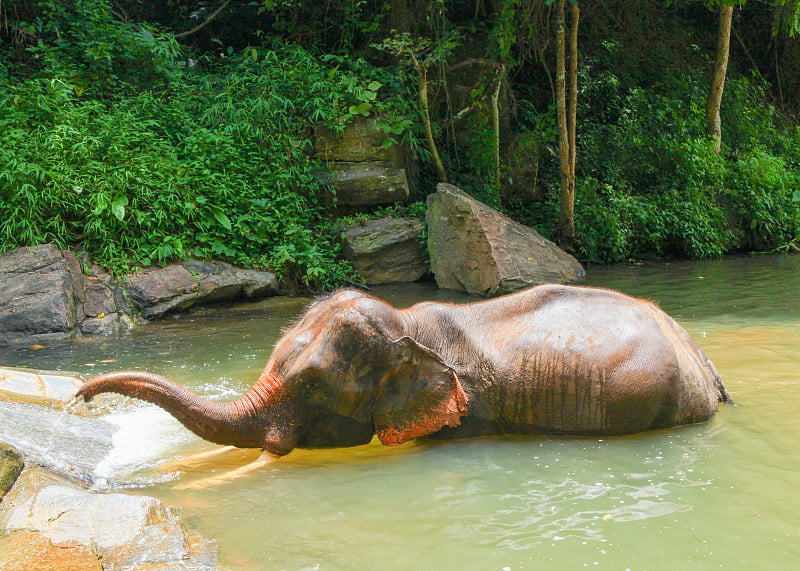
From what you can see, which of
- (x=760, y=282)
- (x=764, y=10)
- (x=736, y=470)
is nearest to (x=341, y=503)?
(x=736, y=470)

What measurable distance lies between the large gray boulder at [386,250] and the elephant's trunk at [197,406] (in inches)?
298

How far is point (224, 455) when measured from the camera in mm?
4375

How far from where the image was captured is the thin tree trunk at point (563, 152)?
1253 centimetres

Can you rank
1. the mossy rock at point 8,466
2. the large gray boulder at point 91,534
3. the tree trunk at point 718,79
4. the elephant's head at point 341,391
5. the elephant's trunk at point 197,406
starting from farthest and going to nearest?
1. the tree trunk at point 718,79
2. the elephant's head at point 341,391
3. the elephant's trunk at point 197,406
4. the mossy rock at point 8,466
5. the large gray boulder at point 91,534

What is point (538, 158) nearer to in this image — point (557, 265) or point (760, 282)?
point (557, 265)

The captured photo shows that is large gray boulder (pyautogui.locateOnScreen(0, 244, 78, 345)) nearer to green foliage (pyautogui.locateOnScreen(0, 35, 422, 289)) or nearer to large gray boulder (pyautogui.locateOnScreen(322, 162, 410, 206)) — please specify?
green foliage (pyautogui.locateOnScreen(0, 35, 422, 289))

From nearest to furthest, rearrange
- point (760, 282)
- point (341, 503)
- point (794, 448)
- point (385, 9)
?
point (341, 503) → point (794, 448) → point (760, 282) → point (385, 9)

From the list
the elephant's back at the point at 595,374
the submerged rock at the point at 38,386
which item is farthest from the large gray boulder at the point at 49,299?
the elephant's back at the point at 595,374

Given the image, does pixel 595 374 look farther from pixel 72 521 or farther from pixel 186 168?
pixel 186 168

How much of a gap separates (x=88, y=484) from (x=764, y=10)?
20353 mm

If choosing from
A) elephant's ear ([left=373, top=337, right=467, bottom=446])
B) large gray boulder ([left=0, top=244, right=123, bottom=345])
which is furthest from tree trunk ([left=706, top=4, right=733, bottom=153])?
elephant's ear ([left=373, top=337, right=467, bottom=446])

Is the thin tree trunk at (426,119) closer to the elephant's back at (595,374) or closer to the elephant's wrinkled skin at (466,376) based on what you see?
the elephant's wrinkled skin at (466,376)

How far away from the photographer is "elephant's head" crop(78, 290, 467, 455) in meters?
4.00

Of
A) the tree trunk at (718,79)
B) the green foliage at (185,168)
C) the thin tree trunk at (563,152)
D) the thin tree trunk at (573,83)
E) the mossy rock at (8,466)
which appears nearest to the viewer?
the mossy rock at (8,466)
